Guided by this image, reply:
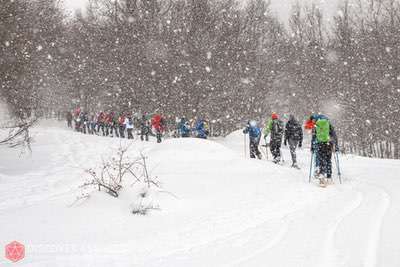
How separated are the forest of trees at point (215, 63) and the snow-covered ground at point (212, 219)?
16.1m

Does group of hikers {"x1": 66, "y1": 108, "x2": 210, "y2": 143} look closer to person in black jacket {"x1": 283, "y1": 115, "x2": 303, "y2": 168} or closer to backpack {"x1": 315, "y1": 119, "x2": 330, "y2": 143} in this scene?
person in black jacket {"x1": 283, "y1": 115, "x2": 303, "y2": 168}

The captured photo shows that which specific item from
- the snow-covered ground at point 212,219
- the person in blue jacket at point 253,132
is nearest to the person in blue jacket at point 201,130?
the person in blue jacket at point 253,132

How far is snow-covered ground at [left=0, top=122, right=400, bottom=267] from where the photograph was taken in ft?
16.9

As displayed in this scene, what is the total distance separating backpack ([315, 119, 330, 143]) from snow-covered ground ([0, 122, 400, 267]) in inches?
46.5

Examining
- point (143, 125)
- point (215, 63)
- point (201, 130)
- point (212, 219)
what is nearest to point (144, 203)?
point (212, 219)

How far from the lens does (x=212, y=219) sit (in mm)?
6852

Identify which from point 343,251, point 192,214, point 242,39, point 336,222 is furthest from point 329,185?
point 242,39

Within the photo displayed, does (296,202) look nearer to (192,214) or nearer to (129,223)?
(192,214)

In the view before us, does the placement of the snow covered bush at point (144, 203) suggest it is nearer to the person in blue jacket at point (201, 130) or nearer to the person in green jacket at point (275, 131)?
the person in green jacket at point (275, 131)

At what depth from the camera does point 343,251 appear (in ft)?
17.2

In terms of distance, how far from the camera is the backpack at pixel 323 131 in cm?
1111

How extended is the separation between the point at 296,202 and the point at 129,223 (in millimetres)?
3403

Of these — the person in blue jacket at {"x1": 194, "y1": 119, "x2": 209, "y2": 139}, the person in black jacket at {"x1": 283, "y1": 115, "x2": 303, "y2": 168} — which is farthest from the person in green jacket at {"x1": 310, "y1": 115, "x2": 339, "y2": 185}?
the person in blue jacket at {"x1": 194, "y1": 119, "x2": 209, "y2": 139}

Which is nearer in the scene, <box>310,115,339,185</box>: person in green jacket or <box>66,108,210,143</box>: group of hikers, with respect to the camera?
<box>310,115,339,185</box>: person in green jacket
